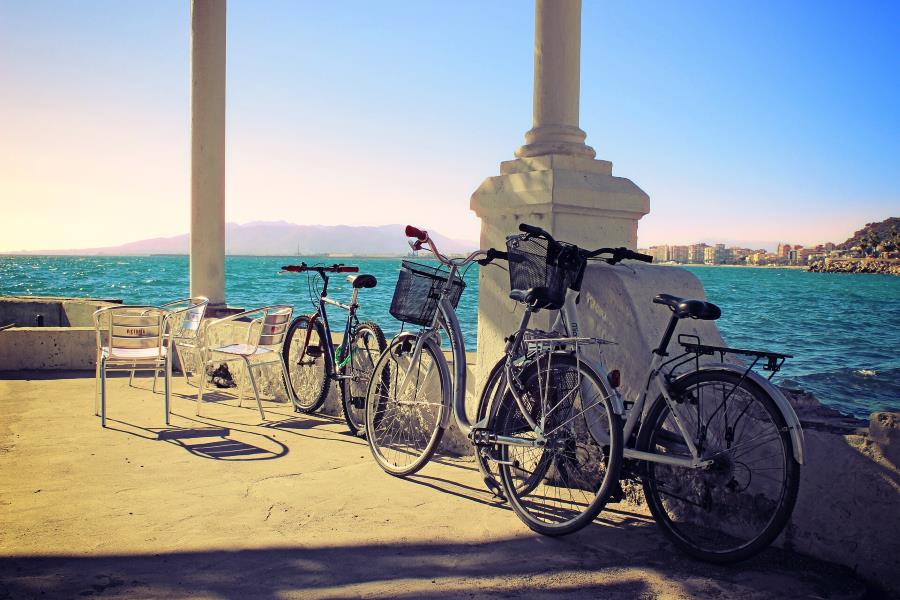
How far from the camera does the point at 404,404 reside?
4340 mm

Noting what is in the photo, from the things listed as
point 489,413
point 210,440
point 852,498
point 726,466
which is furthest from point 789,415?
point 210,440

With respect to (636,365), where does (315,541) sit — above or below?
below

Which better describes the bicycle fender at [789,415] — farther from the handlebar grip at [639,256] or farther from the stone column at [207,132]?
the stone column at [207,132]

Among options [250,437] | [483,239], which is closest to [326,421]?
[250,437]

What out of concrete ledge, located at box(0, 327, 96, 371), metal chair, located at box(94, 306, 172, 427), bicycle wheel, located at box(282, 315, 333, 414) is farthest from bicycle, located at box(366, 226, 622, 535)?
concrete ledge, located at box(0, 327, 96, 371)

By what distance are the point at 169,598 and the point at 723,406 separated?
2279 mm

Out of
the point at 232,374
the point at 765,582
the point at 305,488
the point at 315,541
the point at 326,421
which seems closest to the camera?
the point at 765,582

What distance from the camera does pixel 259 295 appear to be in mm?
51438

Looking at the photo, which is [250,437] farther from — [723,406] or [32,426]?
[723,406]

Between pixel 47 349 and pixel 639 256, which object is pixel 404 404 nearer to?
pixel 639 256

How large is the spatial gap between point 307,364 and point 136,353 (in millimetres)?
1369

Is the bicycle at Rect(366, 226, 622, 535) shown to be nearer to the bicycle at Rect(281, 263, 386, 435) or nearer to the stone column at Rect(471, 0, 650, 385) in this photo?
the stone column at Rect(471, 0, 650, 385)

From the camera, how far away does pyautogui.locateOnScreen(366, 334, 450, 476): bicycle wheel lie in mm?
4297

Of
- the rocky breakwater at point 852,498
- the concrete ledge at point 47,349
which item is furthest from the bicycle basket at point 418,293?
the concrete ledge at point 47,349
